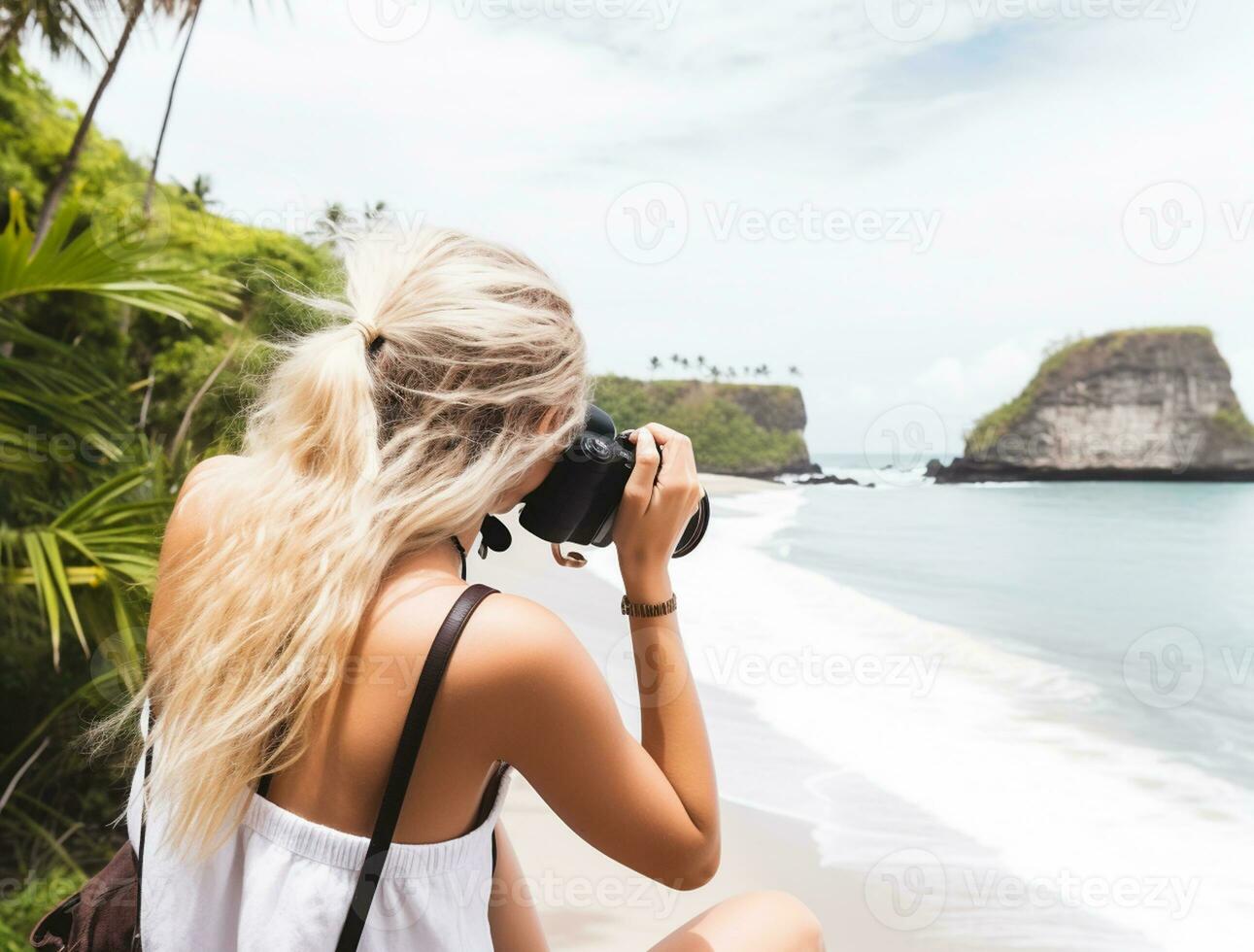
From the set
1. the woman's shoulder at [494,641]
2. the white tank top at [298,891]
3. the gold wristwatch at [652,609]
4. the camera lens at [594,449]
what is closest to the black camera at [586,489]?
the camera lens at [594,449]

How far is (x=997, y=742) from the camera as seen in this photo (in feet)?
17.8

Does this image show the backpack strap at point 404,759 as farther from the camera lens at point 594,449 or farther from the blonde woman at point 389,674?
the camera lens at point 594,449

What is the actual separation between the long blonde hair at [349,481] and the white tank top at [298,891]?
47 millimetres

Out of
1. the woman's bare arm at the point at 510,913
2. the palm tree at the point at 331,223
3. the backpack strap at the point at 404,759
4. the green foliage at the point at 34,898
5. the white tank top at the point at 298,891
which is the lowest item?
the green foliage at the point at 34,898

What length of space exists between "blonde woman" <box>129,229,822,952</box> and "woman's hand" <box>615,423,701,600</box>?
5.1 inches

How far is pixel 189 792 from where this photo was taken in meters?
1.08

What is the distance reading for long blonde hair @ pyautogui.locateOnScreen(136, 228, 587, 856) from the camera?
1084mm

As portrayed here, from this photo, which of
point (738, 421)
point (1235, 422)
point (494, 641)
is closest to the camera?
point (494, 641)

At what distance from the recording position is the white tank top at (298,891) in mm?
1041

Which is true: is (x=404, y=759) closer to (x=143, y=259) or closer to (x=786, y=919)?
(x=786, y=919)

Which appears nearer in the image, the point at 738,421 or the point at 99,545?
the point at 99,545

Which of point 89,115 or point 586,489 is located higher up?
point 89,115

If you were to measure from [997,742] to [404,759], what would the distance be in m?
5.12

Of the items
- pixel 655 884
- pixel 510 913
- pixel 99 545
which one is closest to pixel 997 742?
pixel 655 884
